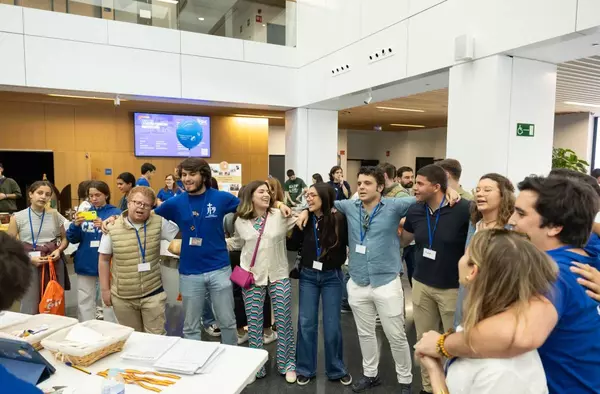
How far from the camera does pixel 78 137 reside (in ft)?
30.9

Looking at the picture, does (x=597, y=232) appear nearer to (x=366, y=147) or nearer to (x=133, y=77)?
(x=133, y=77)

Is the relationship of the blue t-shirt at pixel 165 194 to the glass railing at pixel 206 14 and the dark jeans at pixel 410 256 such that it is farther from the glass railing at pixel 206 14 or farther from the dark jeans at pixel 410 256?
the dark jeans at pixel 410 256

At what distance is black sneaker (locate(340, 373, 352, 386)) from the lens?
297 cm

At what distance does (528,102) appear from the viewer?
4.29 m

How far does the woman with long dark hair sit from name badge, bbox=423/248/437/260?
61 cm

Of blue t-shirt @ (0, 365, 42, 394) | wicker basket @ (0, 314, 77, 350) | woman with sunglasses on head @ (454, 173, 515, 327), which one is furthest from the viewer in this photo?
woman with sunglasses on head @ (454, 173, 515, 327)

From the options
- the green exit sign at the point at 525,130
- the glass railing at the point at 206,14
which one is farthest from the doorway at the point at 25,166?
the green exit sign at the point at 525,130

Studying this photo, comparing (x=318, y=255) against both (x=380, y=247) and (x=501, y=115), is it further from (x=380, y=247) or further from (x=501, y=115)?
(x=501, y=115)

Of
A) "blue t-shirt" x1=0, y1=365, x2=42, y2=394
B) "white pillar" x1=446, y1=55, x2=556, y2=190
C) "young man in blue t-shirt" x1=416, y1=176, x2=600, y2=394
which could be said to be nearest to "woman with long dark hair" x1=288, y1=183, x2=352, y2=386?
"young man in blue t-shirt" x1=416, y1=176, x2=600, y2=394

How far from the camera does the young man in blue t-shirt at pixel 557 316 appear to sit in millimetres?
1084

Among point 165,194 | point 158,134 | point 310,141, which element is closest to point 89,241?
point 165,194

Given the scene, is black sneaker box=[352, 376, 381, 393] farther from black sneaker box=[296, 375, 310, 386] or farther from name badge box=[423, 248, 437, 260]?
name badge box=[423, 248, 437, 260]

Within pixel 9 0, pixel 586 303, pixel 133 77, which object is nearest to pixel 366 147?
pixel 133 77

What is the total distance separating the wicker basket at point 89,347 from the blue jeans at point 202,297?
38.1 inches
